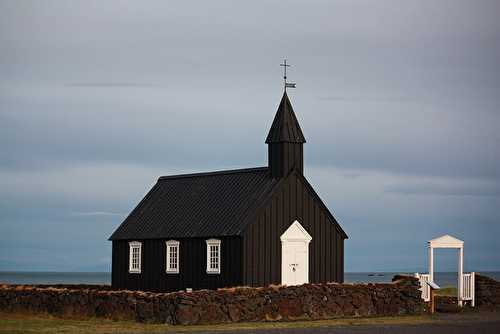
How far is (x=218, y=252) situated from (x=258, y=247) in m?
1.93

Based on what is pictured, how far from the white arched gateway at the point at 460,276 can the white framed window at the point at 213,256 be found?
342 inches

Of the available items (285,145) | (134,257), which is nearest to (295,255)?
(285,145)

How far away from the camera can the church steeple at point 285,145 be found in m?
46.7

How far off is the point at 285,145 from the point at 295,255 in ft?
16.4

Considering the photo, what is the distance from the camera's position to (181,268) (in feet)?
156

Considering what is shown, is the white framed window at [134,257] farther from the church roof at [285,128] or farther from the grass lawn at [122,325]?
the grass lawn at [122,325]

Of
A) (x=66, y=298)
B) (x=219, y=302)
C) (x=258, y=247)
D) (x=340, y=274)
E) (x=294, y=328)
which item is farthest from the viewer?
(x=340, y=274)

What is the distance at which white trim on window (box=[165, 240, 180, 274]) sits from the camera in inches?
1891

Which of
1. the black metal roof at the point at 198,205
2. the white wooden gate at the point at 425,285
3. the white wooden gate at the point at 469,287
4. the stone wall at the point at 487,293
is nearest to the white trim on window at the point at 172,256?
the black metal roof at the point at 198,205

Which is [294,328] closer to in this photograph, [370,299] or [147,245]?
[370,299]

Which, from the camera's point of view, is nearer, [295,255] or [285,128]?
[295,255]

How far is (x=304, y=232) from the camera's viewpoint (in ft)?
152

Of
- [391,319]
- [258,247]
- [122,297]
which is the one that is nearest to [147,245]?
[258,247]

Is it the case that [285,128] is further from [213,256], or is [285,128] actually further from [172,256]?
[172,256]
